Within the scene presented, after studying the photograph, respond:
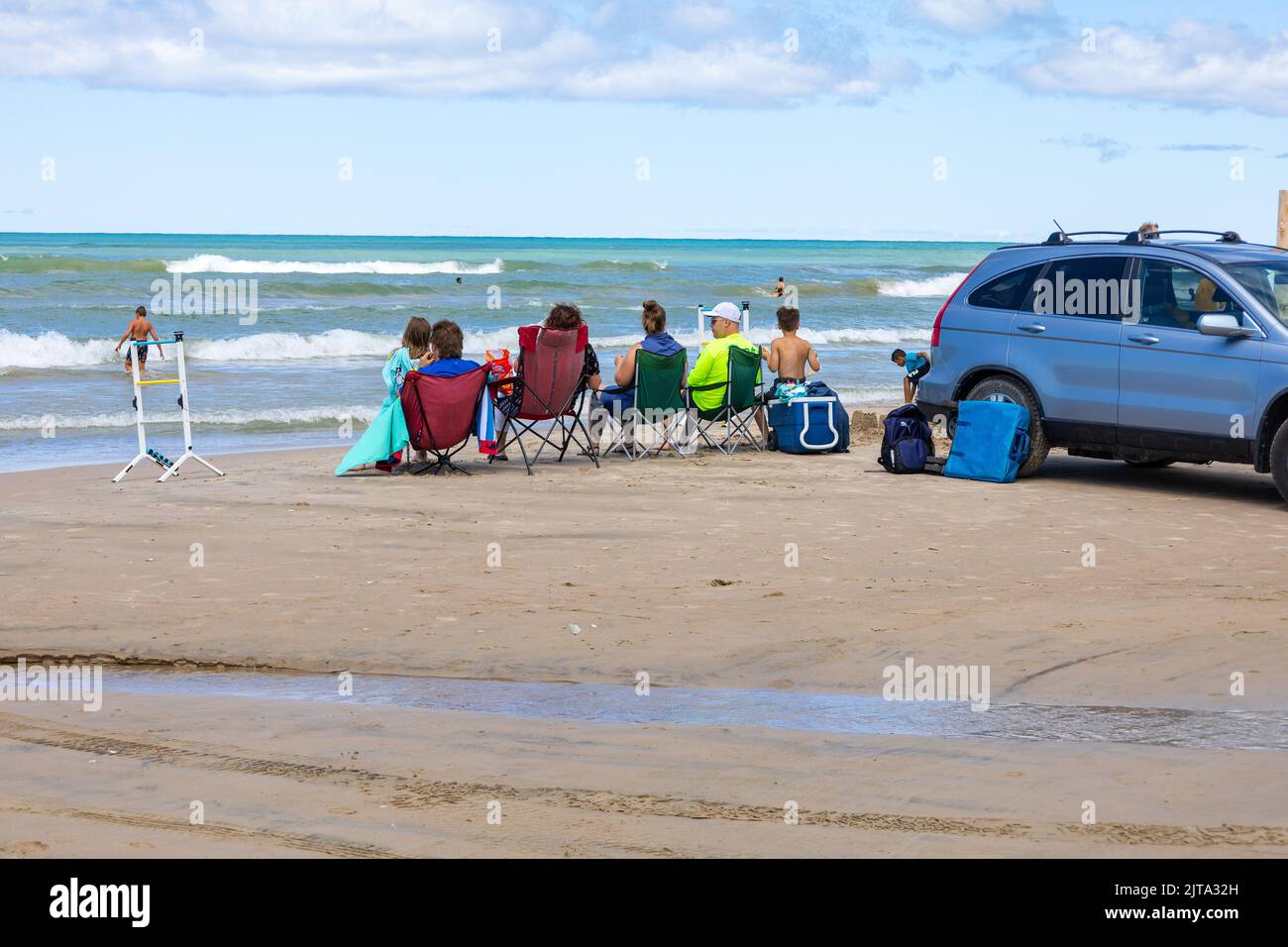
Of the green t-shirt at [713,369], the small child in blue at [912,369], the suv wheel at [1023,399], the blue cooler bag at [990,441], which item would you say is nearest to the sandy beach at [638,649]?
the suv wheel at [1023,399]

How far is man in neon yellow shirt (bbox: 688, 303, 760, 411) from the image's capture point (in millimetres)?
12781

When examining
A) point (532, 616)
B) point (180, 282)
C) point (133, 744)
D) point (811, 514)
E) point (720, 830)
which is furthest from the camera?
point (180, 282)

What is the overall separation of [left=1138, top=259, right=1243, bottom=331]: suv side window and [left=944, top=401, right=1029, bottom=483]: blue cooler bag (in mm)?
1183

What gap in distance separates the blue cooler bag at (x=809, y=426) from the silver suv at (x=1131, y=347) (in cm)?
152

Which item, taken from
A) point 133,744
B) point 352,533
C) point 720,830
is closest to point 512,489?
point 352,533

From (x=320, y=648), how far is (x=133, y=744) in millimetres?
1398

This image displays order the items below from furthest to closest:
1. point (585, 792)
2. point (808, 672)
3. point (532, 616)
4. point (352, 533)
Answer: point (352, 533), point (532, 616), point (808, 672), point (585, 792)

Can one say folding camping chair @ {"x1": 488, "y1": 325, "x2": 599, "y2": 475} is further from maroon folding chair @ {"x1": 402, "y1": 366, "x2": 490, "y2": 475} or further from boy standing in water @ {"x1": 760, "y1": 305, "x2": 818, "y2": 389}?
boy standing in water @ {"x1": 760, "y1": 305, "x2": 818, "y2": 389}

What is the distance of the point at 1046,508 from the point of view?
10047 millimetres

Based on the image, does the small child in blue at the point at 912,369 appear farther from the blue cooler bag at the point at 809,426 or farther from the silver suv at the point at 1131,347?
the silver suv at the point at 1131,347

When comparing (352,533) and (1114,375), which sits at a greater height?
(1114,375)

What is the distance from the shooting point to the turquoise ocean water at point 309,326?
16953mm

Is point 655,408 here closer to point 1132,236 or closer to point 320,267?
point 1132,236

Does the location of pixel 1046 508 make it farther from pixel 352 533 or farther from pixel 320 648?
pixel 320 648
